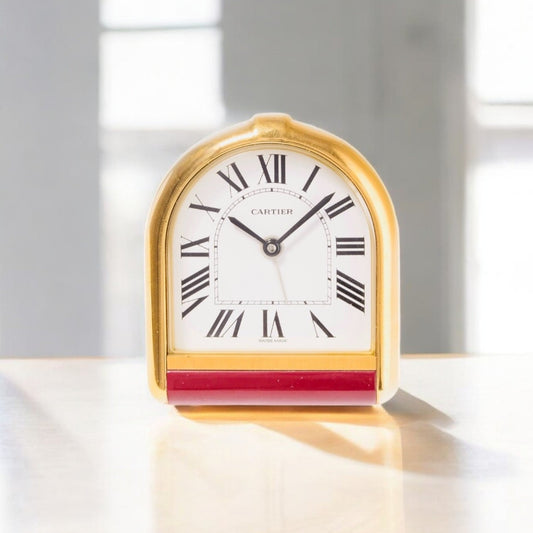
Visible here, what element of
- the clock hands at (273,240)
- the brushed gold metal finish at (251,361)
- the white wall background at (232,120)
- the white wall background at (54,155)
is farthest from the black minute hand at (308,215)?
the white wall background at (54,155)

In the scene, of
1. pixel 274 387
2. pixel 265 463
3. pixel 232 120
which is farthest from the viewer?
pixel 232 120

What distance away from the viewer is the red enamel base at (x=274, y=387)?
611 mm

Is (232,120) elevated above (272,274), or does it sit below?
above

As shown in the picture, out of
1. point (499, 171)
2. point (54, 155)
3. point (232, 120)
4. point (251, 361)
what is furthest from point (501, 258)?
point (54, 155)

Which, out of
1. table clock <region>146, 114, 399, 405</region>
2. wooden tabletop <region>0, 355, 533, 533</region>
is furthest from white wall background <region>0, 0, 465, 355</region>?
table clock <region>146, 114, 399, 405</region>

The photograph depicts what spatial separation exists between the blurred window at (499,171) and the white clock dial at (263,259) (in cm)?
51

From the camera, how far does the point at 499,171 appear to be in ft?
3.47

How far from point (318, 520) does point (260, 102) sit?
2.54ft

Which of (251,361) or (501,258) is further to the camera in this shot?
(501,258)

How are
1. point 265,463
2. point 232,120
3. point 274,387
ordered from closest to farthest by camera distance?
1. point 265,463
2. point 274,387
3. point 232,120

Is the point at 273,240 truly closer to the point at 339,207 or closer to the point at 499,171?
the point at 339,207

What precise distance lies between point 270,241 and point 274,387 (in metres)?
0.15

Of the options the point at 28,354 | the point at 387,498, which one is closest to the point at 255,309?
the point at 387,498

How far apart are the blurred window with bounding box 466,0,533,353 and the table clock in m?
0.50
